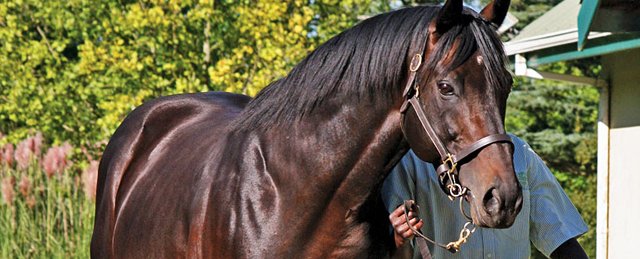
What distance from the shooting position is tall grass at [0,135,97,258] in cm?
670

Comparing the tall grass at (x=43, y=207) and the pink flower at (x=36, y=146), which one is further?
the pink flower at (x=36, y=146)

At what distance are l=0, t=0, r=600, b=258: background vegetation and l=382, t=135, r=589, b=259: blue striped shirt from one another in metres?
3.95

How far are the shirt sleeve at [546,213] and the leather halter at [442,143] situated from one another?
2.85 feet

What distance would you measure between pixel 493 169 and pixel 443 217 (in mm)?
824

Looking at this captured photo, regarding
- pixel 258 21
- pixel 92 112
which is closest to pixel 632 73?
pixel 258 21

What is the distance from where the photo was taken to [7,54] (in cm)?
913

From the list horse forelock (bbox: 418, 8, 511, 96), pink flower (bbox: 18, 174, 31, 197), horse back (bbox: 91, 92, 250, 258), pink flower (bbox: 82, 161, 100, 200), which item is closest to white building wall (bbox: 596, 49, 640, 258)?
horse back (bbox: 91, 92, 250, 258)

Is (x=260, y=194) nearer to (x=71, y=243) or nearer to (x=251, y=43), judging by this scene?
(x=71, y=243)

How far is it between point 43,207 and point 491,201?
543 cm

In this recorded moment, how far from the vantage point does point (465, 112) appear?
7.75ft

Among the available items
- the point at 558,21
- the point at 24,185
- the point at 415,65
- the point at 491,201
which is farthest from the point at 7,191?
the point at 491,201

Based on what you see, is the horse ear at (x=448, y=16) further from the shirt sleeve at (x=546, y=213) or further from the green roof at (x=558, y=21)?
the green roof at (x=558, y=21)

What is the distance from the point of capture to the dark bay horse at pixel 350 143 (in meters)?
2.37

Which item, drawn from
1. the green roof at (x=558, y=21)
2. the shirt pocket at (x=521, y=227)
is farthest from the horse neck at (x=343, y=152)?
the green roof at (x=558, y=21)
